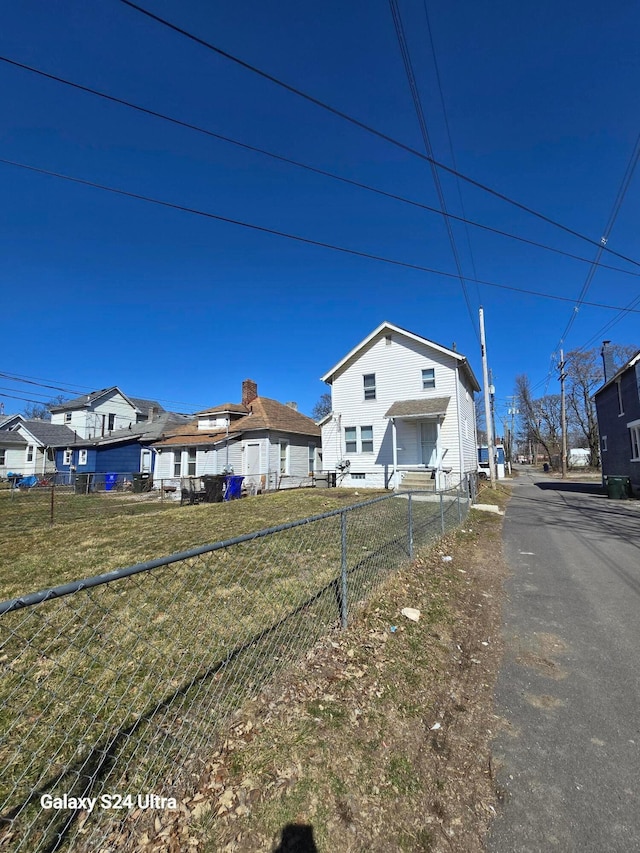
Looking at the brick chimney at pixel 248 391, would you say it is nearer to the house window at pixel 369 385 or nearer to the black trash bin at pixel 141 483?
the black trash bin at pixel 141 483

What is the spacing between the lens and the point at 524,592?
18.2 ft

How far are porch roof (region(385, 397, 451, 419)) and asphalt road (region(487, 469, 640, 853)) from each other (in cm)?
1076

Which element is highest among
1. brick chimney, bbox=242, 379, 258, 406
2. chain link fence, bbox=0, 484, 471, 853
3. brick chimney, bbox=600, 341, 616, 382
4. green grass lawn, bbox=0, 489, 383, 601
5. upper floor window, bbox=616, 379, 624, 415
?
brick chimney, bbox=600, 341, 616, 382

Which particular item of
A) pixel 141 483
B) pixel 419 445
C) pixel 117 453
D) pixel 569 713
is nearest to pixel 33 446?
pixel 117 453

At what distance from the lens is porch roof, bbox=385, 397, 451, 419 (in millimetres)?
16953

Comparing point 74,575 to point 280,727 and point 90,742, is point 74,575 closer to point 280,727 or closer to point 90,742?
point 90,742

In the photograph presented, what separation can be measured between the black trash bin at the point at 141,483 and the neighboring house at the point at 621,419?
25785 millimetres

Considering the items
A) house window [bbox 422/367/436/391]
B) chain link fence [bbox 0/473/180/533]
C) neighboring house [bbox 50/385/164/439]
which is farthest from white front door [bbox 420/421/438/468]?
neighboring house [bbox 50/385/164/439]

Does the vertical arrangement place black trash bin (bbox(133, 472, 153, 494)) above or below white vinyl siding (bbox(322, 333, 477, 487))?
below

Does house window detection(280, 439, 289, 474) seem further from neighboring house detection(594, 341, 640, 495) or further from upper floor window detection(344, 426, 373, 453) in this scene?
neighboring house detection(594, 341, 640, 495)

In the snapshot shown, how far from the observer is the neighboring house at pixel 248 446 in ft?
68.0

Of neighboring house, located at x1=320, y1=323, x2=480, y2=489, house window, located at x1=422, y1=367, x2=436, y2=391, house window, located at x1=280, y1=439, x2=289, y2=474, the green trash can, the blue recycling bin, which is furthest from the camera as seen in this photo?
house window, located at x1=280, y1=439, x2=289, y2=474

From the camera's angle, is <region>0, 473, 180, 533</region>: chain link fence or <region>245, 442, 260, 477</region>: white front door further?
<region>245, 442, 260, 477</region>: white front door

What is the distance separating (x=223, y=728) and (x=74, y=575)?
455cm
